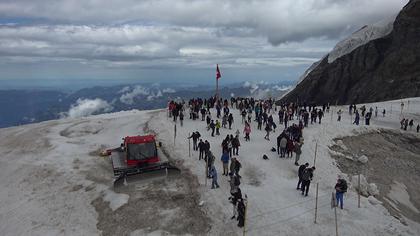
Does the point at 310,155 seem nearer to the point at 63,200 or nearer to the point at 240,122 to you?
the point at 240,122

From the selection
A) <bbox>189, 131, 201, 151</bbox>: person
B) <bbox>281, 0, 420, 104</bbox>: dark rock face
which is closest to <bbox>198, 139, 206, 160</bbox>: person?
<bbox>189, 131, 201, 151</bbox>: person

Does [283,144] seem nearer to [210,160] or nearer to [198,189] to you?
[210,160]

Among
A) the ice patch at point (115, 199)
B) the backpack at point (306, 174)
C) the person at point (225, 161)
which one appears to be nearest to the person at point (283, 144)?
the person at point (225, 161)

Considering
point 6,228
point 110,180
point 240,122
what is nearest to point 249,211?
point 110,180

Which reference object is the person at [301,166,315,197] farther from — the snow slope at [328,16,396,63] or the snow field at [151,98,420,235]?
the snow slope at [328,16,396,63]

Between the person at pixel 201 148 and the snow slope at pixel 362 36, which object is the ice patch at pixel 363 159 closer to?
the person at pixel 201 148

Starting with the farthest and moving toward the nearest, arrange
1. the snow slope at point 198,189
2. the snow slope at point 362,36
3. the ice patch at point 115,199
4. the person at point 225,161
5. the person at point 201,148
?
the snow slope at point 362,36
the person at point 201,148
the person at point 225,161
the ice patch at point 115,199
the snow slope at point 198,189

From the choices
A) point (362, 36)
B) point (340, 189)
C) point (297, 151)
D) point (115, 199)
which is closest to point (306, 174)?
point (340, 189)
